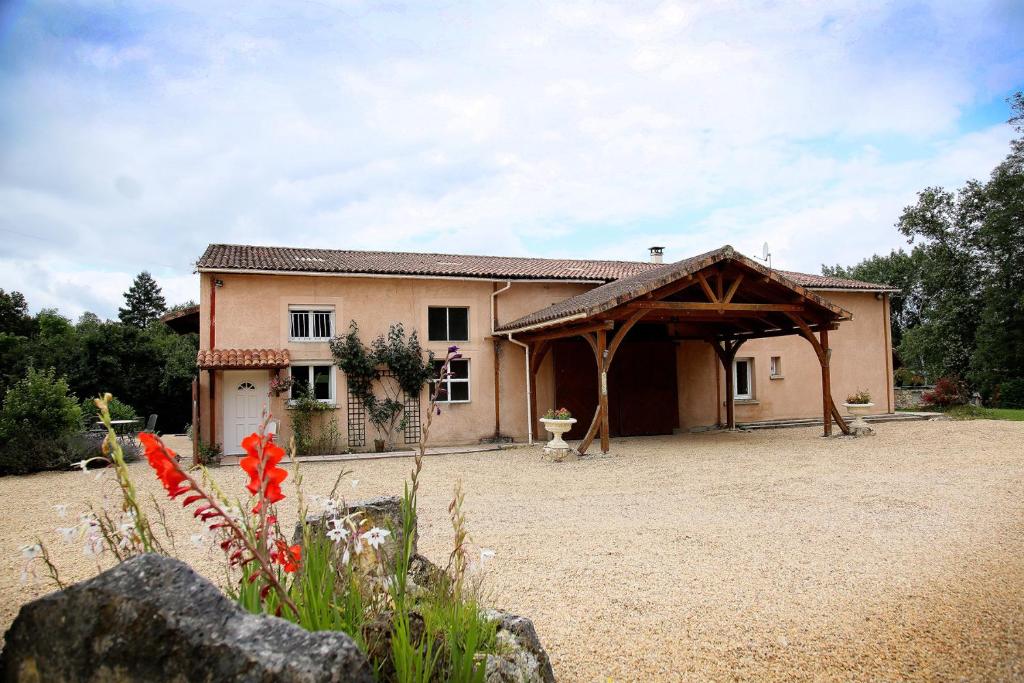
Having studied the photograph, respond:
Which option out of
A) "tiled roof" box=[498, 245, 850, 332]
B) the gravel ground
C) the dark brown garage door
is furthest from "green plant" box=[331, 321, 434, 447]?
the dark brown garage door

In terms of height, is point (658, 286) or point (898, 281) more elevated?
point (898, 281)

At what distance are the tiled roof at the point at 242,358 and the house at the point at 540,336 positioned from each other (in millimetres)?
40

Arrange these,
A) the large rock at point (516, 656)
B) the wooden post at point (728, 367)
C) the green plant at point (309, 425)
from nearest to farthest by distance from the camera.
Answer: the large rock at point (516, 656) < the green plant at point (309, 425) < the wooden post at point (728, 367)

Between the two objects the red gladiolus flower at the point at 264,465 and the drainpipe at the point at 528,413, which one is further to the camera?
the drainpipe at the point at 528,413

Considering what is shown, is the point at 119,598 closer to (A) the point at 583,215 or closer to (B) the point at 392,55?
(B) the point at 392,55

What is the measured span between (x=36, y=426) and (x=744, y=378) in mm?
17811

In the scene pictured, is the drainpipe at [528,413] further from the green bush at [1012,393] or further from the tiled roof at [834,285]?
the green bush at [1012,393]

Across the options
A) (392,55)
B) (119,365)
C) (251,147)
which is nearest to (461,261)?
(251,147)

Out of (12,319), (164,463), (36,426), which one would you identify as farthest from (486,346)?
(12,319)

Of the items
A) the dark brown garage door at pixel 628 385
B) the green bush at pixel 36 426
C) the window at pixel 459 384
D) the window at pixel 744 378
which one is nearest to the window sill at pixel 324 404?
the window at pixel 459 384

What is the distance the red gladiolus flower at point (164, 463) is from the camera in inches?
70.4

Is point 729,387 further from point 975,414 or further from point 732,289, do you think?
point 975,414

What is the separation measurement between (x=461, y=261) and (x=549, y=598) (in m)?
13.9

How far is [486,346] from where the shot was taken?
15719 mm
